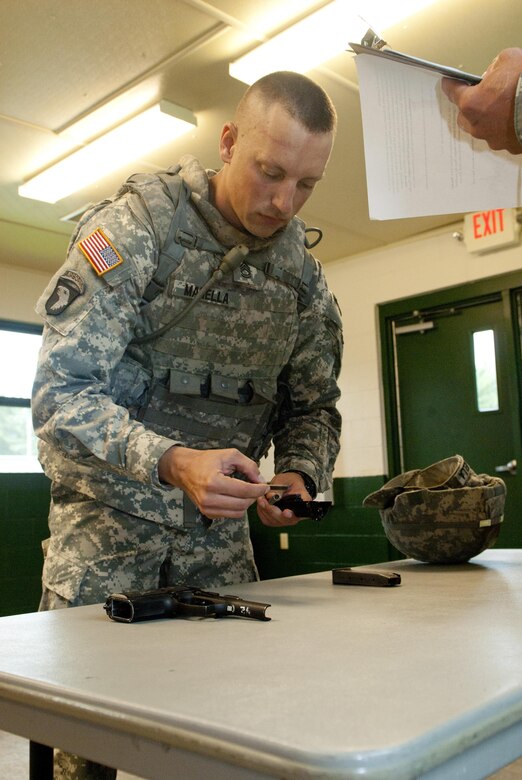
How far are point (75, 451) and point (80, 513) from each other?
227mm

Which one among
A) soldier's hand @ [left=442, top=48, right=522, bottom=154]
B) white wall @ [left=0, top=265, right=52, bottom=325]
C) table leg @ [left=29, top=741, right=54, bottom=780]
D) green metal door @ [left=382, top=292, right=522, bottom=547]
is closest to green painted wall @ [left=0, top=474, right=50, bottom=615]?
white wall @ [left=0, top=265, right=52, bottom=325]

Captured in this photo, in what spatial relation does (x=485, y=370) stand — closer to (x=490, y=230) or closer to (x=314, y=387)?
(x=490, y=230)

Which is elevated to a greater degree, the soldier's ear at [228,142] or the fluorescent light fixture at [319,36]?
the fluorescent light fixture at [319,36]

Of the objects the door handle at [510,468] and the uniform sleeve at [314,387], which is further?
the door handle at [510,468]

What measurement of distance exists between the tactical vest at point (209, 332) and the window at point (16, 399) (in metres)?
4.22

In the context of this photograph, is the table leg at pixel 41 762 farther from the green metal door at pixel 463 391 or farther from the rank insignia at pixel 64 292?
the green metal door at pixel 463 391

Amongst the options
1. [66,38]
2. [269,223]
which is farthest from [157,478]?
[66,38]

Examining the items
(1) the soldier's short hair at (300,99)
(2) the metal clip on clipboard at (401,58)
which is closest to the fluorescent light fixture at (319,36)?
(1) the soldier's short hair at (300,99)

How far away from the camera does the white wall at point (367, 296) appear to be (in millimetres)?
5234

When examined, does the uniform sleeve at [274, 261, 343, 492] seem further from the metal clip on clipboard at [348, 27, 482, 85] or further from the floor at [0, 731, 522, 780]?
the floor at [0, 731, 522, 780]

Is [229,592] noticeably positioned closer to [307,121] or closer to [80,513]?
[80,513]

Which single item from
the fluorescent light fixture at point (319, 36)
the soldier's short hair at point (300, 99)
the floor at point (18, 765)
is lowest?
the floor at point (18, 765)

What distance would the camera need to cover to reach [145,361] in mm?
1519

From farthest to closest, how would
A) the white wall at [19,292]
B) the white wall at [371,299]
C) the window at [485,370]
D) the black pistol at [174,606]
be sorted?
the white wall at [19,292] → the white wall at [371,299] → the window at [485,370] → the black pistol at [174,606]
